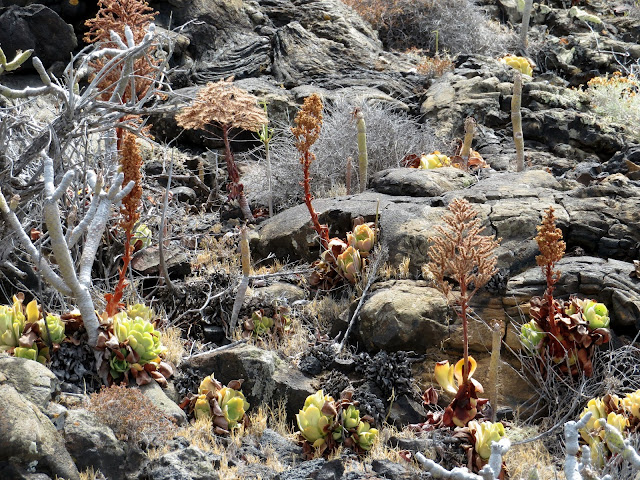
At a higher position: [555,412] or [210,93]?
[210,93]

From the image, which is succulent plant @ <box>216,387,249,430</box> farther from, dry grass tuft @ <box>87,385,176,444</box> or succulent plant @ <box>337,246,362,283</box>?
succulent plant @ <box>337,246,362,283</box>

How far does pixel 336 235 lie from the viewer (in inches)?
279

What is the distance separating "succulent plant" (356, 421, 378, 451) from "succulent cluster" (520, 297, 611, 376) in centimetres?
137

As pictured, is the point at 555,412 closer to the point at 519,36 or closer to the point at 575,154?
the point at 575,154

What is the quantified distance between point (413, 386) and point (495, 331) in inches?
38.4

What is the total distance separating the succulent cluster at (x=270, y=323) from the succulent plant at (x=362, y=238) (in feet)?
2.83

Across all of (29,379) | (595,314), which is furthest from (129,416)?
(595,314)

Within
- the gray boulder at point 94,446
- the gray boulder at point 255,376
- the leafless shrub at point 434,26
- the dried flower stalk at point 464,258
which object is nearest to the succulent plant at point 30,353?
the gray boulder at point 94,446

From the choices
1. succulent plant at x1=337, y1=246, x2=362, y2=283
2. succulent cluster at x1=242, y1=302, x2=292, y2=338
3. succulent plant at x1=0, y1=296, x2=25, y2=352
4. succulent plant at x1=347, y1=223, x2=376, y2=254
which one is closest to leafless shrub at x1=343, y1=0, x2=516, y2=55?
succulent plant at x1=347, y1=223, x2=376, y2=254

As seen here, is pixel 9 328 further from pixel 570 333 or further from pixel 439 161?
pixel 439 161

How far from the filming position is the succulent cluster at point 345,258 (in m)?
6.23

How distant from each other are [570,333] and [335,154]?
4.40 meters

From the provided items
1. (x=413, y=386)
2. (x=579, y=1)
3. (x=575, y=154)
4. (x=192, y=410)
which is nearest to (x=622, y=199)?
(x=413, y=386)

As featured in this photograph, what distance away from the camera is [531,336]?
5242 mm
